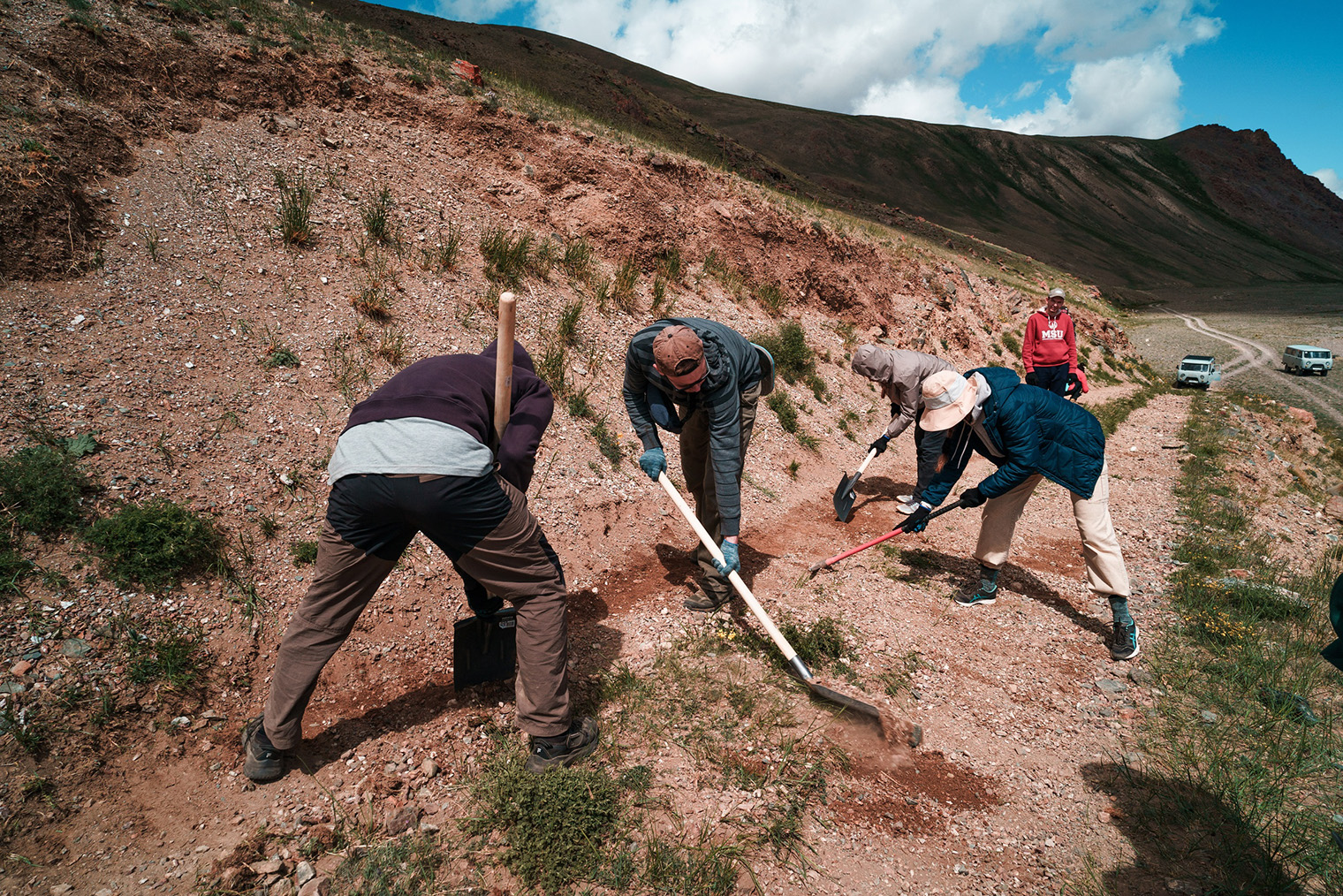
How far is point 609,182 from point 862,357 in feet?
18.3

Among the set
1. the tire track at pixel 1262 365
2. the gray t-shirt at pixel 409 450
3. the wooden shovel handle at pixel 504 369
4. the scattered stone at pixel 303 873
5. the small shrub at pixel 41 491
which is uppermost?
the tire track at pixel 1262 365

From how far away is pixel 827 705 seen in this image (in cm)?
374

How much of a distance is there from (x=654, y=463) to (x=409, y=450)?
1.95 m

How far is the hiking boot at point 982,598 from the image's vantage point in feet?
17.2

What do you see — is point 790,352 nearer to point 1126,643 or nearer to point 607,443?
point 607,443

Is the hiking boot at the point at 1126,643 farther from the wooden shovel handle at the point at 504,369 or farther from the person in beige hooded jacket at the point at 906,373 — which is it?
the wooden shovel handle at the point at 504,369

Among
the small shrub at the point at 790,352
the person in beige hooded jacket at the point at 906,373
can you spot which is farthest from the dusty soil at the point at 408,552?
the person in beige hooded jacket at the point at 906,373

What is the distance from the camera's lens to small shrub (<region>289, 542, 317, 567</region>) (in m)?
4.24

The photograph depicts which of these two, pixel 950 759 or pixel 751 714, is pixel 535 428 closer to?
pixel 751 714

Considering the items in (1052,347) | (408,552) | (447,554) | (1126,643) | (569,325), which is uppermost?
(1052,347)

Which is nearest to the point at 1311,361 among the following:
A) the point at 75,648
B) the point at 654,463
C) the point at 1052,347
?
the point at 1052,347

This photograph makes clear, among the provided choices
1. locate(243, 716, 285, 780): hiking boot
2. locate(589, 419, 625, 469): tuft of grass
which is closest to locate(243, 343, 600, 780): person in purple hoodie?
locate(243, 716, 285, 780): hiking boot

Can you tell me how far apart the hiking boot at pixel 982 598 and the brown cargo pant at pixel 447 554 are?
12.5 feet

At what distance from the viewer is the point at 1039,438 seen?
14.8 ft
